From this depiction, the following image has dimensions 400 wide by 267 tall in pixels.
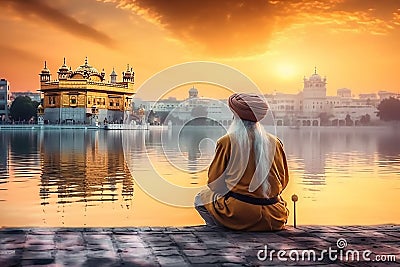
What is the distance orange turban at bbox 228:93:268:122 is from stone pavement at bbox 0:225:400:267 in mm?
657

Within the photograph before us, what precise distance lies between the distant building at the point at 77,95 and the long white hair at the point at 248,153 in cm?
4361

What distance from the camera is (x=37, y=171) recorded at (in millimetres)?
9844

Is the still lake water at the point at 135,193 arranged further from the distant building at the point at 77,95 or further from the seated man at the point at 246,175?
the distant building at the point at 77,95

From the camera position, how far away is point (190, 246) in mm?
2842

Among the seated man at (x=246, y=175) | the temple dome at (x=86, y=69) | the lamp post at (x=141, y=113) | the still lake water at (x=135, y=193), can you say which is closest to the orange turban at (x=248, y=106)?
the seated man at (x=246, y=175)

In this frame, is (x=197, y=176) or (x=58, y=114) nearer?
(x=197, y=176)

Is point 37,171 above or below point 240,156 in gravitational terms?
below

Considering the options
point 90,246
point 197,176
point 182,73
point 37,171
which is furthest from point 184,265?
point 37,171

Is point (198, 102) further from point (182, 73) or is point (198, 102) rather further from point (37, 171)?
point (37, 171)

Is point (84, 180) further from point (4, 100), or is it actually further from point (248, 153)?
point (4, 100)

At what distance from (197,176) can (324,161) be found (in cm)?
450

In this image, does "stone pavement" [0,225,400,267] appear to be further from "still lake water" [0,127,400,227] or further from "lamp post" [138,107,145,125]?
"lamp post" [138,107,145,125]

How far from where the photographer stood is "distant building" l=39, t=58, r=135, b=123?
45.9m

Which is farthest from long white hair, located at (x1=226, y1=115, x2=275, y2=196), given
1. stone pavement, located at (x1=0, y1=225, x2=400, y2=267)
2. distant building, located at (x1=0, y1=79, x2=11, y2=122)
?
distant building, located at (x1=0, y1=79, x2=11, y2=122)
